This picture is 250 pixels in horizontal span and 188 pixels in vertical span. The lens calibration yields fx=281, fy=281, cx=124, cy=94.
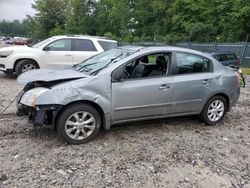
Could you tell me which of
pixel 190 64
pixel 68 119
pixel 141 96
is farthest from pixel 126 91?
pixel 190 64

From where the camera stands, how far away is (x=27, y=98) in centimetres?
436


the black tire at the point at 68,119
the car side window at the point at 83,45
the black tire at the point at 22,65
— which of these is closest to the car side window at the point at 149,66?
the black tire at the point at 68,119

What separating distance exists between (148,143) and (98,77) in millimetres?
1346

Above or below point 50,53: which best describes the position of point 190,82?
below

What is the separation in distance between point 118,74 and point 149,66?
89 cm

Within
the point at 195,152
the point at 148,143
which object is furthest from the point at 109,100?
the point at 195,152

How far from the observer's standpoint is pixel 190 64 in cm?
534

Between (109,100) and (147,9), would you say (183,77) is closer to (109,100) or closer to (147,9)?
(109,100)

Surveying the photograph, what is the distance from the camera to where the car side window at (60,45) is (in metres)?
9.90

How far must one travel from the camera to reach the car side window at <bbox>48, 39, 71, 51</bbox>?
32.5 ft

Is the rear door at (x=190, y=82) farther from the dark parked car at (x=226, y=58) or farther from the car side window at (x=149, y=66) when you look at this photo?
the dark parked car at (x=226, y=58)

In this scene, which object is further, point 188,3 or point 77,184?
point 188,3

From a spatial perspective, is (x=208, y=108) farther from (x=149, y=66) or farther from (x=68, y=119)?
(x=68, y=119)

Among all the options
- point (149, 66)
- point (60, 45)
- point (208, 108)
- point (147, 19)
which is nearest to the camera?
point (149, 66)
